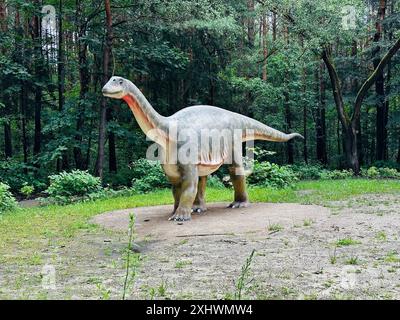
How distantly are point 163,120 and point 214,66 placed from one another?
13.4 metres

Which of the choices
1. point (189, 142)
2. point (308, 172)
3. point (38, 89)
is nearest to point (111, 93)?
point (189, 142)

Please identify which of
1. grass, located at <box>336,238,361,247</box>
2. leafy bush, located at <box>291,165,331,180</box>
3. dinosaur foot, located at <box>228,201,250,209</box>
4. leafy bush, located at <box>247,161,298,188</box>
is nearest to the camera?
grass, located at <box>336,238,361,247</box>

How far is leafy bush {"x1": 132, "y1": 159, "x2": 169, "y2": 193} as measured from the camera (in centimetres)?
1420

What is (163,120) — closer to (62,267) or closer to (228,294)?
(62,267)

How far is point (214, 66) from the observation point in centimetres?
2083

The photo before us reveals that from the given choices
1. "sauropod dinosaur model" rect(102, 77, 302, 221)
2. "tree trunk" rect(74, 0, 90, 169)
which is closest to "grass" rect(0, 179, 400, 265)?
"sauropod dinosaur model" rect(102, 77, 302, 221)

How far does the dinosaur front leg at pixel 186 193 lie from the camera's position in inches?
306

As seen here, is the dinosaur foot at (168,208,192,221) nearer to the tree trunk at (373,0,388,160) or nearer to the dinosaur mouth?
the dinosaur mouth

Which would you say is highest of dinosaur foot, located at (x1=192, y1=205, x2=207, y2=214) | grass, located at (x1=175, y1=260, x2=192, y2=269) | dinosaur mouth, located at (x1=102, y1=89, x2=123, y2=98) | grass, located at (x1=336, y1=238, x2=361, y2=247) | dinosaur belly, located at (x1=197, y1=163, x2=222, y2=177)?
dinosaur mouth, located at (x1=102, y1=89, x2=123, y2=98)

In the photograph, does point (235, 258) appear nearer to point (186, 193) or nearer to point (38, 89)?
point (186, 193)

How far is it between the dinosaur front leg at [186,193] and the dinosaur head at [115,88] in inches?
61.9

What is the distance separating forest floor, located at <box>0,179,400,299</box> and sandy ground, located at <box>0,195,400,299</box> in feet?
0.03
